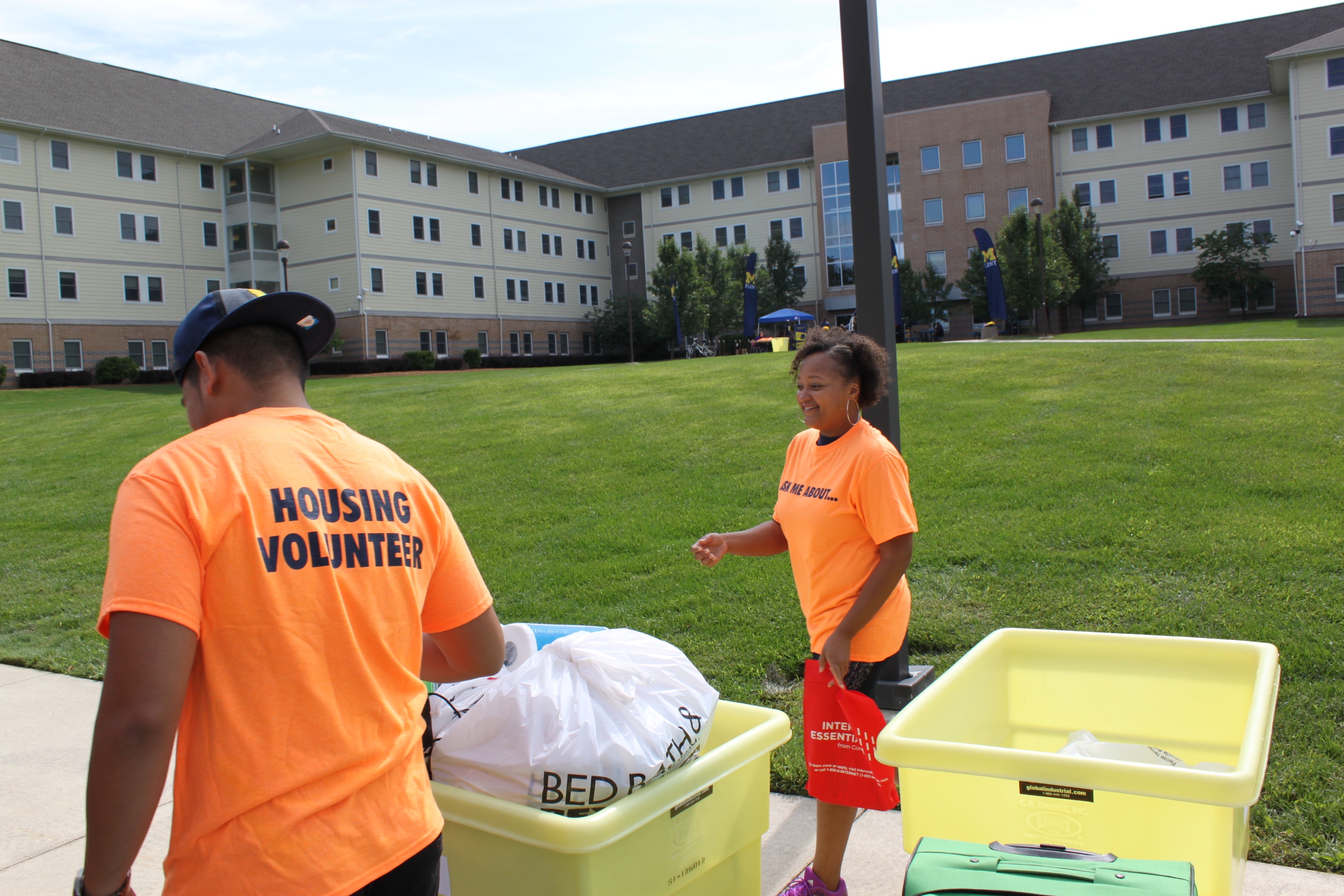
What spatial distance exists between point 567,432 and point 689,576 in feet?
19.6

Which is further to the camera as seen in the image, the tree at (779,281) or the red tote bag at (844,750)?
the tree at (779,281)

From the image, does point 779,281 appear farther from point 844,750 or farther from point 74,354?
point 844,750

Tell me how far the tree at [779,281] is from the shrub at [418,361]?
20.7 metres

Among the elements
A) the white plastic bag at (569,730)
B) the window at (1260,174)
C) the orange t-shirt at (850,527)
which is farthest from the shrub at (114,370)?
the window at (1260,174)

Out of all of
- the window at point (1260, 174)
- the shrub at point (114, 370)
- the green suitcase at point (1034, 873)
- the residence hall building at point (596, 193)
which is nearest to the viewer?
the green suitcase at point (1034, 873)

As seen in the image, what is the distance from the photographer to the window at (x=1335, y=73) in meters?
44.7

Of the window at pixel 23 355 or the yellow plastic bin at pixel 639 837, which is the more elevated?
the window at pixel 23 355

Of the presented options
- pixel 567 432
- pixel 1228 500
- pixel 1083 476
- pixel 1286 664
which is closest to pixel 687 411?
pixel 567 432

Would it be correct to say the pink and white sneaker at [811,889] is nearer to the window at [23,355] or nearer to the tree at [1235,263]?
the window at [23,355]

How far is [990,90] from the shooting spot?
188 ft

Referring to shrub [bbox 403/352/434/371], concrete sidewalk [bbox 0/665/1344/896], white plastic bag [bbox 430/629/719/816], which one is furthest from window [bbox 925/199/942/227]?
white plastic bag [bbox 430/629/719/816]

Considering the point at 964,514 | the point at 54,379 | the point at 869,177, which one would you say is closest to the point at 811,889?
the point at 869,177

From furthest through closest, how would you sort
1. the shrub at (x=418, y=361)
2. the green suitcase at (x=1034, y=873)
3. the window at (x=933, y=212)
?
the window at (x=933, y=212) < the shrub at (x=418, y=361) < the green suitcase at (x=1034, y=873)

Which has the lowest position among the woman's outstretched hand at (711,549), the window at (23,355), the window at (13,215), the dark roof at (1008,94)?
the woman's outstretched hand at (711,549)
